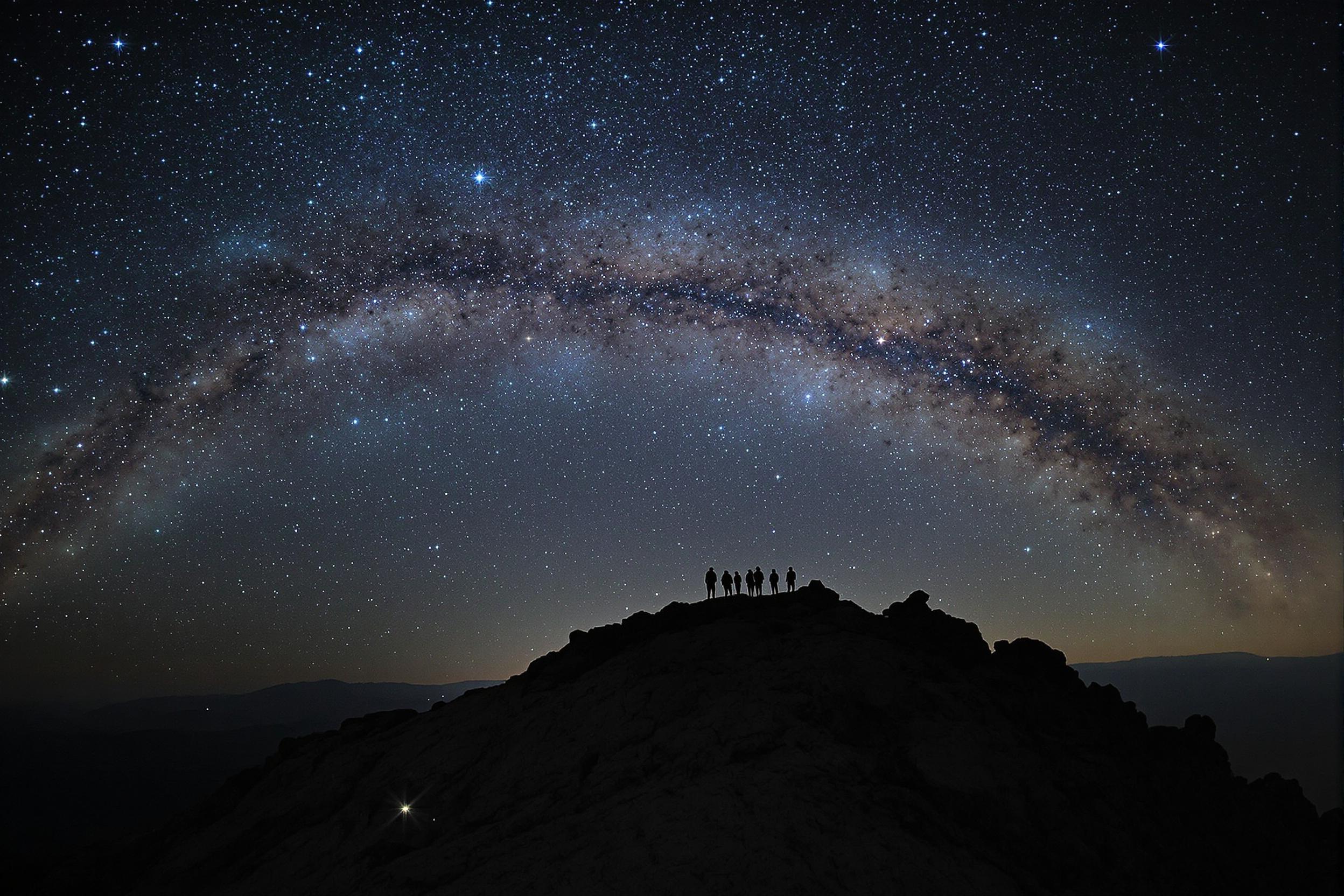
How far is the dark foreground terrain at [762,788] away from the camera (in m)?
14.6

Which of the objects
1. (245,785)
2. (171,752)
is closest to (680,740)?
(245,785)

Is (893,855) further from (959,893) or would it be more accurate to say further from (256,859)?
(256,859)

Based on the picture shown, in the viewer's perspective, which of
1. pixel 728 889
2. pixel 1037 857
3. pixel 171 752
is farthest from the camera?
pixel 171 752

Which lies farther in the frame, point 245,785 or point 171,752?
point 171,752

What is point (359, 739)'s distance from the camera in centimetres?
2811

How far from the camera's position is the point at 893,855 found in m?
14.2

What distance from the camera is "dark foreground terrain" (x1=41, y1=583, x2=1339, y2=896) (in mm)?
14633

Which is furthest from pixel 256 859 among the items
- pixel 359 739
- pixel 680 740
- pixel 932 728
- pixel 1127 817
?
pixel 1127 817

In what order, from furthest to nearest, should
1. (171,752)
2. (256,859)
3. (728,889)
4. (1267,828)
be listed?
1. (171,752)
2. (256,859)
3. (1267,828)
4. (728,889)

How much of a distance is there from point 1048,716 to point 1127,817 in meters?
4.30

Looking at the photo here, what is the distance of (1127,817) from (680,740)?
12.3 meters

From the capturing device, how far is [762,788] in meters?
15.7

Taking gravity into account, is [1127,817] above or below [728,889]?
below

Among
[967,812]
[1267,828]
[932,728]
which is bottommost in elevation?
[1267,828]
